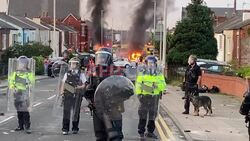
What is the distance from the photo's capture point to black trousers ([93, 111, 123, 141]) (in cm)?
772

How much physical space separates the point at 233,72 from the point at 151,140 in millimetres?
19324

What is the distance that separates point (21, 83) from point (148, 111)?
3135mm

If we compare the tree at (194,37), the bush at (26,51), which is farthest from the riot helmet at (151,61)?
the bush at (26,51)

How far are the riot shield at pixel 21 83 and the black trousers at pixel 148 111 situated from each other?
2652 mm

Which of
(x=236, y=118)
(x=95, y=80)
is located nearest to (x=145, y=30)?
(x=236, y=118)

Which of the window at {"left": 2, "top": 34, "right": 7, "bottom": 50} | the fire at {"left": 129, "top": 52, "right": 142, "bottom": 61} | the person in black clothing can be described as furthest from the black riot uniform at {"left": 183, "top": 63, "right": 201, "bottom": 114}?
the window at {"left": 2, "top": 34, "right": 7, "bottom": 50}

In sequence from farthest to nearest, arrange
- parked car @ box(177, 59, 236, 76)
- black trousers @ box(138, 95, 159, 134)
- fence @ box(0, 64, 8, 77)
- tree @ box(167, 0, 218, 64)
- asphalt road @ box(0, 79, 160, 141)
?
fence @ box(0, 64, 8, 77) < tree @ box(167, 0, 218, 64) < parked car @ box(177, 59, 236, 76) < black trousers @ box(138, 95, 159, 134) < asphalt road @ box(0, 79, 160, 141)

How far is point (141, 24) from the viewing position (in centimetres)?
5609

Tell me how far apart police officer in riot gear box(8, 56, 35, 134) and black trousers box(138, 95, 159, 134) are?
260cm

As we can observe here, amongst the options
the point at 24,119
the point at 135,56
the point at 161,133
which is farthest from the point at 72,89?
the point at 135,56

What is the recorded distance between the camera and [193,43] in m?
45.1

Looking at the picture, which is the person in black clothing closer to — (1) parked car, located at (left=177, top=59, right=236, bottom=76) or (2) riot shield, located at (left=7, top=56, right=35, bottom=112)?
(2) riot shield, located at (left=7, top=56, right=35, bottom=112)

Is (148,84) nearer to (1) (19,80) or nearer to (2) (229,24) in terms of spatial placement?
(1) (19,80)

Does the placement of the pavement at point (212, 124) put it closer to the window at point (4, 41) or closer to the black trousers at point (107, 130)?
the black trousers at point (107, 130)
